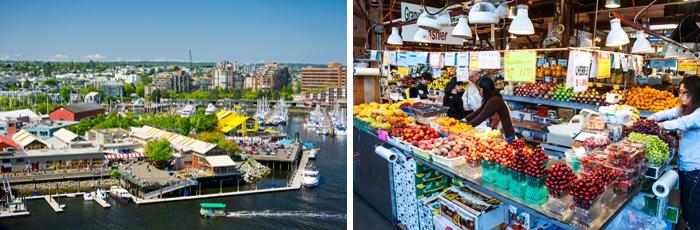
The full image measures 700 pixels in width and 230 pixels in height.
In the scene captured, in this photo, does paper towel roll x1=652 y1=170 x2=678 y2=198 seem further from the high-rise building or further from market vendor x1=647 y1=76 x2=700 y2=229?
the high-rise building

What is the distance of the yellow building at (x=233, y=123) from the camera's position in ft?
32.2

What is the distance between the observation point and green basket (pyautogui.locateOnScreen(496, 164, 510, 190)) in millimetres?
1668

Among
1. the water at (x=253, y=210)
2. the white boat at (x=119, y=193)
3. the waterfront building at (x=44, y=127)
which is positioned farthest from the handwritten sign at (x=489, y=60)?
the white boat at (x=119, y=193)

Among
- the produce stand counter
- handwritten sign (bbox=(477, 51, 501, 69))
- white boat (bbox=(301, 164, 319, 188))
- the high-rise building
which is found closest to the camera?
the produce stand counter

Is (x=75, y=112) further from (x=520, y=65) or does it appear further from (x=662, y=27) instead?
(x=662, y=27)

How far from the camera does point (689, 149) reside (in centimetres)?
210

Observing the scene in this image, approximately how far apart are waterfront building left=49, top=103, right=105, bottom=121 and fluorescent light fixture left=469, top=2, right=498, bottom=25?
792 cm

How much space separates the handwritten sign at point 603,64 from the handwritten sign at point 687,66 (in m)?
0.81

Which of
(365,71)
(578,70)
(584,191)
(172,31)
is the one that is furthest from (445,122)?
(172,31)

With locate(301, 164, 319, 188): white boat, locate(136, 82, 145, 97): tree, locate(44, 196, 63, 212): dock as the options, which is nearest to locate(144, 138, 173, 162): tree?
locate(136, 82, 145, 97): tree

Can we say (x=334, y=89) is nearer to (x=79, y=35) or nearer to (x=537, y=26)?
(x=537, y=26)

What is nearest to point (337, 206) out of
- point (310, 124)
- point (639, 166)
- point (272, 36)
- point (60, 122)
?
point (310, 124)

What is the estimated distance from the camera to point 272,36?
7.53m

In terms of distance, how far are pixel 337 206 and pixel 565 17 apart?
28.8 ft
